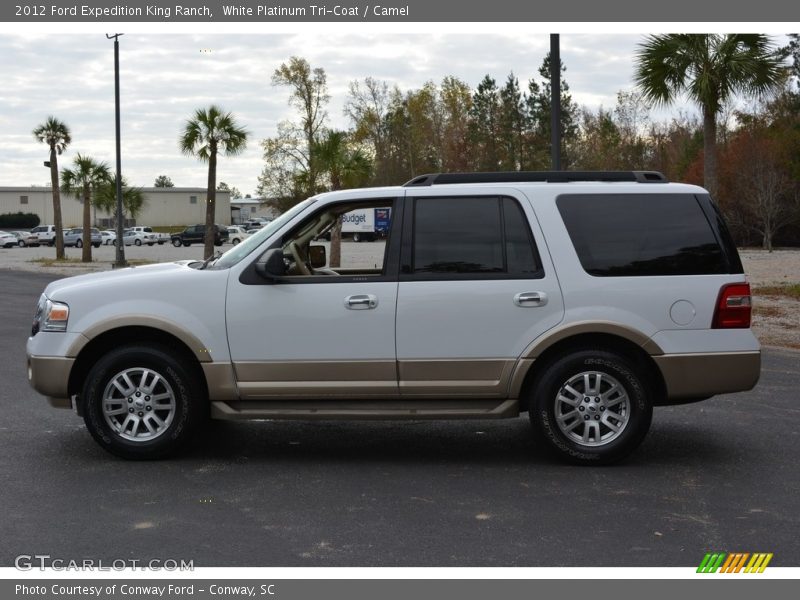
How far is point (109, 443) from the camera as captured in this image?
682 centimetres

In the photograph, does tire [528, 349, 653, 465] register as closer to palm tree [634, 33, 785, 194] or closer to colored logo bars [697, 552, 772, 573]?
colored logo bars [697, 552, 772, 573]

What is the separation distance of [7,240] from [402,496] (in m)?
76.7

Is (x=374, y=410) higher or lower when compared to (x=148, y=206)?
lower

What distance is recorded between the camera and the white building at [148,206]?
10744 cm

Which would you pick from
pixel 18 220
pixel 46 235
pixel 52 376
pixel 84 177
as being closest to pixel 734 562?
pixel 52 376

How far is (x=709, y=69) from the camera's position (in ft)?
63.9

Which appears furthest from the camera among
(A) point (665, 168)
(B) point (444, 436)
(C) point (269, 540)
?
(A) point (665, 168)

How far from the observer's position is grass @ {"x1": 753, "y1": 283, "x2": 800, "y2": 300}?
2058cm

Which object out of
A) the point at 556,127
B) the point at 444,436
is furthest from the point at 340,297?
the point at 556,127

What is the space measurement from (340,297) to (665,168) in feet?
220

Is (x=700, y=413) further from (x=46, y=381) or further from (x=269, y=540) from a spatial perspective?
(x=46, y=381)

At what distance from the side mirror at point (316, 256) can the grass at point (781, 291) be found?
1516 cm

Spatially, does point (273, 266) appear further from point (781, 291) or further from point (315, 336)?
point (781, 291)

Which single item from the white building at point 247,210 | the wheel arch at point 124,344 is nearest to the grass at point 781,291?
the wheel arch at point 124,344
